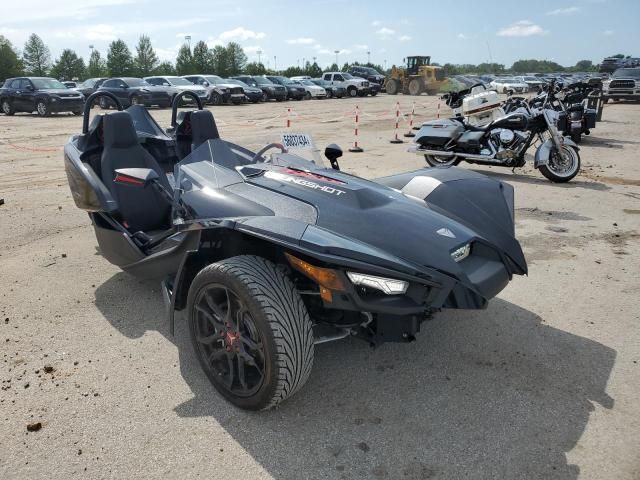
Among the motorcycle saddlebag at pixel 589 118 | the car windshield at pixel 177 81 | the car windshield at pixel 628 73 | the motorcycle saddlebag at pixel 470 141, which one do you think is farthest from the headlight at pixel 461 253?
the car windshield at pixel 628 73

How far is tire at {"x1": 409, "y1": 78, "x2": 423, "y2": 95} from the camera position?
35.1 m

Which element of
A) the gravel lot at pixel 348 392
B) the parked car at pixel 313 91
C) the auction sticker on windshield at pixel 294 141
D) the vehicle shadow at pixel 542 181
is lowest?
the vehicle shadow at pixel 542 181

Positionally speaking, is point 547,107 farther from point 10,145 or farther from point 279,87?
point 279,87

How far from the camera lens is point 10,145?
497 inches

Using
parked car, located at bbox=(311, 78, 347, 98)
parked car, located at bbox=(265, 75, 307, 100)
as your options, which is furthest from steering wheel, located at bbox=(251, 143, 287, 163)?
parked car, located at bbox=(311, 78, 347, 98)

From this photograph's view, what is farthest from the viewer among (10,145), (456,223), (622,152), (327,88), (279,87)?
(327,88)

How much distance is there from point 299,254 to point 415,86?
3555cm

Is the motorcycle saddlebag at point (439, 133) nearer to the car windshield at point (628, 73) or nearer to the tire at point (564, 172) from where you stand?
the tire at point (564, 172)

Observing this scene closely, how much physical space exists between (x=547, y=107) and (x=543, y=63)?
147m

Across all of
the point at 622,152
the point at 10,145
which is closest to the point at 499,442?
the point at 622,152

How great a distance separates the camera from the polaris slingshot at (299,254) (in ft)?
7.61

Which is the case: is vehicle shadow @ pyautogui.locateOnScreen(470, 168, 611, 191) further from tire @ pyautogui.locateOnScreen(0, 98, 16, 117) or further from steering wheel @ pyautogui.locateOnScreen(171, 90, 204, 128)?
tire @ pyautogui.locateOnScreen(0, 98, 16, 117)

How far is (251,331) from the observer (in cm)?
249

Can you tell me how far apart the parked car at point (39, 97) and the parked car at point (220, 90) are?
691 centimetres
